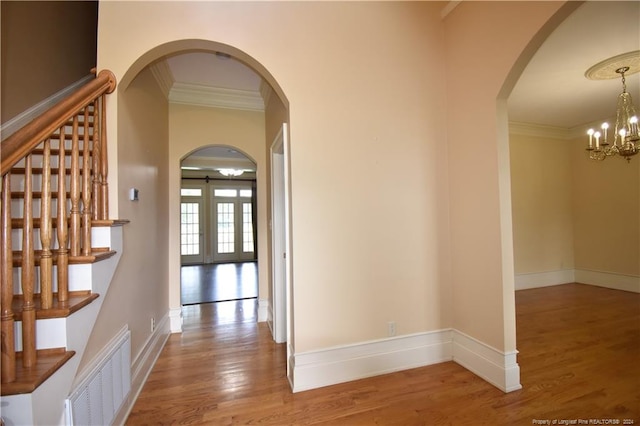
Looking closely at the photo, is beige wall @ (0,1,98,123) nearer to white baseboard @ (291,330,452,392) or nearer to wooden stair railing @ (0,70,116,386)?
wooden stair railing @ (0,70,116,386)

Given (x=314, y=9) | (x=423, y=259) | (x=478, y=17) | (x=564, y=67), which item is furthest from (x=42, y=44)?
(x=564, y=67)

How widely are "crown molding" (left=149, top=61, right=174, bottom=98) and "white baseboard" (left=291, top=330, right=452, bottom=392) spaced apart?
3.08 meters

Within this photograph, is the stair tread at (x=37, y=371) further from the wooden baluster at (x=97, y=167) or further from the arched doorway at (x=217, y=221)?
the arched doorway at (x=217, y=221)

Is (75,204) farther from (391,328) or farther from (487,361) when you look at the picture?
(487,361)

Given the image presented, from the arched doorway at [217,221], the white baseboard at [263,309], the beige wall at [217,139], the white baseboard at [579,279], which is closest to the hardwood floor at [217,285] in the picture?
the arched doorway at [217,221]

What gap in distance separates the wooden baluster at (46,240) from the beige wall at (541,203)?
5938 mm

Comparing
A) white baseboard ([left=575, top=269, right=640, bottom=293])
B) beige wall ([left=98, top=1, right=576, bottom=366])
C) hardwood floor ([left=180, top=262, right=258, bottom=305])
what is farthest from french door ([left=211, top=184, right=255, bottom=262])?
white baseboard ([left=575, top=269, right=640, bottom=293])

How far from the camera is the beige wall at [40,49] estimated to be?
6.84 feet

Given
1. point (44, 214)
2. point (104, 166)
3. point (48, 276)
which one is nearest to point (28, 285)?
point (48, 276)

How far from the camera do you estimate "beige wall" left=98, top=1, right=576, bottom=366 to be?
198cm

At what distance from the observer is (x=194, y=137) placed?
3.45 meters

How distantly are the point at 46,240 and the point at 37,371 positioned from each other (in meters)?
0.55

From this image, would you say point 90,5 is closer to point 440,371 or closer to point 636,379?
point 440,371

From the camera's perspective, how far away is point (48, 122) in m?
1.25
